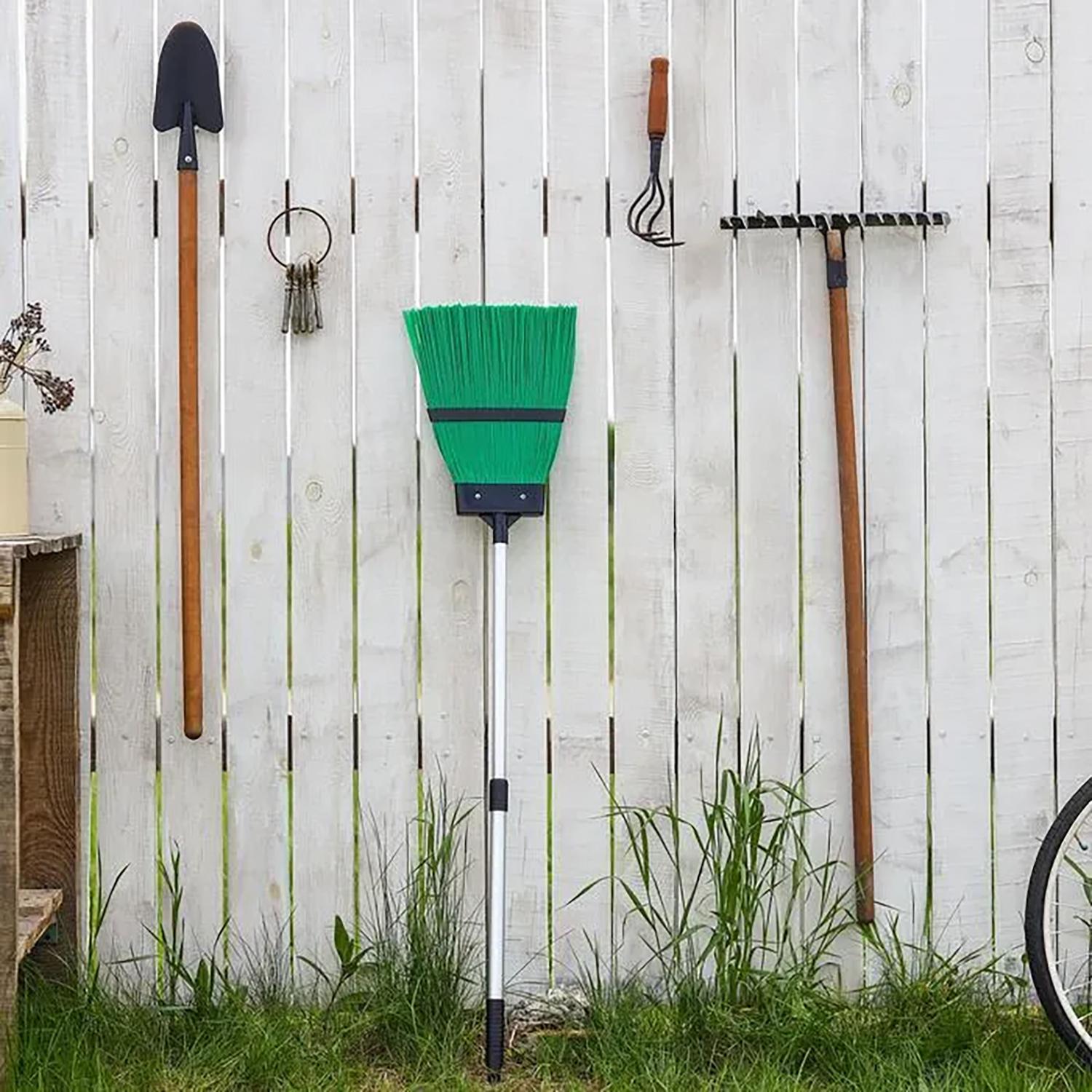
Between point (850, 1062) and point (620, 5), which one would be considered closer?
point (850, 1062)

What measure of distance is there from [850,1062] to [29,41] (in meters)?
2.29

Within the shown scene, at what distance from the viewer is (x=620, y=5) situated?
2.92 metres

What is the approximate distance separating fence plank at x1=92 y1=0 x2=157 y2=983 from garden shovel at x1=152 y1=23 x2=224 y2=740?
0.10 metres

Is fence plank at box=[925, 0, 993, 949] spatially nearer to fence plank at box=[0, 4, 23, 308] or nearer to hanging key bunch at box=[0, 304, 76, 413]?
hanging key bunch at box=[0, 304, 76, 413]

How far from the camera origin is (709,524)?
2.94 m

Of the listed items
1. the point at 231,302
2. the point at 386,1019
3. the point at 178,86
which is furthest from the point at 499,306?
the point at 386,1019

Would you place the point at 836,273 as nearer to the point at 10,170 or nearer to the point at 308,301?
the point at 308,301

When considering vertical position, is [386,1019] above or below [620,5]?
below

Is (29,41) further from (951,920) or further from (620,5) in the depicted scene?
(951,920)

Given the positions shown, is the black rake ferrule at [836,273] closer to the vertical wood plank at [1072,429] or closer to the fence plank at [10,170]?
the vertical wood plank at [1072,429]

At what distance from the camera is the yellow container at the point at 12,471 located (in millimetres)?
2717

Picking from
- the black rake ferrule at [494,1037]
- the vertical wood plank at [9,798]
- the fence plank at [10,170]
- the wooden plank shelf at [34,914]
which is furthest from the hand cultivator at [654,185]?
the wooden plank shelf at [34,914]

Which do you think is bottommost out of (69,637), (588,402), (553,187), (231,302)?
(69,637)

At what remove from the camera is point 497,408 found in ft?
9.18
